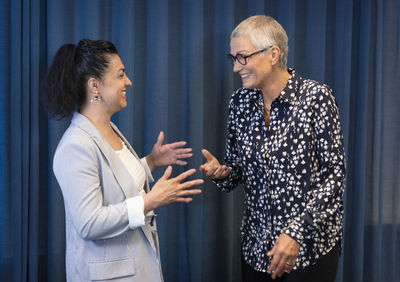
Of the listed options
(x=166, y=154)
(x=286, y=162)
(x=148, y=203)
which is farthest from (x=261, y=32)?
(x=148, y=203)

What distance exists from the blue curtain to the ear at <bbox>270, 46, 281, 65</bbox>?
654 mm

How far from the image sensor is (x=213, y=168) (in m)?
1.78

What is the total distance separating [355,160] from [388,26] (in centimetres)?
83

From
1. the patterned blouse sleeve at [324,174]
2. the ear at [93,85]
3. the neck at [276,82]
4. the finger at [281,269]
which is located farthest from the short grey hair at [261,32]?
the finger at [281,269]

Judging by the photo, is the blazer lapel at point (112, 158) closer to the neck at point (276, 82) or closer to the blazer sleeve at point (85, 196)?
the blazer sleeve at point (85, 196)

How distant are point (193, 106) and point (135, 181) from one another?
29.6 inches

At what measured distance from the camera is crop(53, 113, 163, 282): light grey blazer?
1.39 m

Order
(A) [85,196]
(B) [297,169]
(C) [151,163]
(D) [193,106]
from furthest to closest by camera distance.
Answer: (D) [193,106], (C) [151,163], (B) [297,169], (A) [85,196]

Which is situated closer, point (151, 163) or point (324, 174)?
point (324, 174)

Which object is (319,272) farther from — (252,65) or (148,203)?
(252,65)

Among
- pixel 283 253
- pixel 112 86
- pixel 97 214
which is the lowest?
pixel 283 253

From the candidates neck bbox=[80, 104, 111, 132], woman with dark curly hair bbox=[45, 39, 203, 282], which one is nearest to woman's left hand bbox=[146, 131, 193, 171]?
woman with dark curly hair bbox=[45, 39, 203, 282]

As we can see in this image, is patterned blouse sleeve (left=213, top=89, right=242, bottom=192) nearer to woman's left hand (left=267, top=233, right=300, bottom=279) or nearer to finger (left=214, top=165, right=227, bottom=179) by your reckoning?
finger (left=214, top=165, right=227, bottom=179)

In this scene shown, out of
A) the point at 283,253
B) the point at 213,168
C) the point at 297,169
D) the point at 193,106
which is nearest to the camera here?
the point at 283,253
